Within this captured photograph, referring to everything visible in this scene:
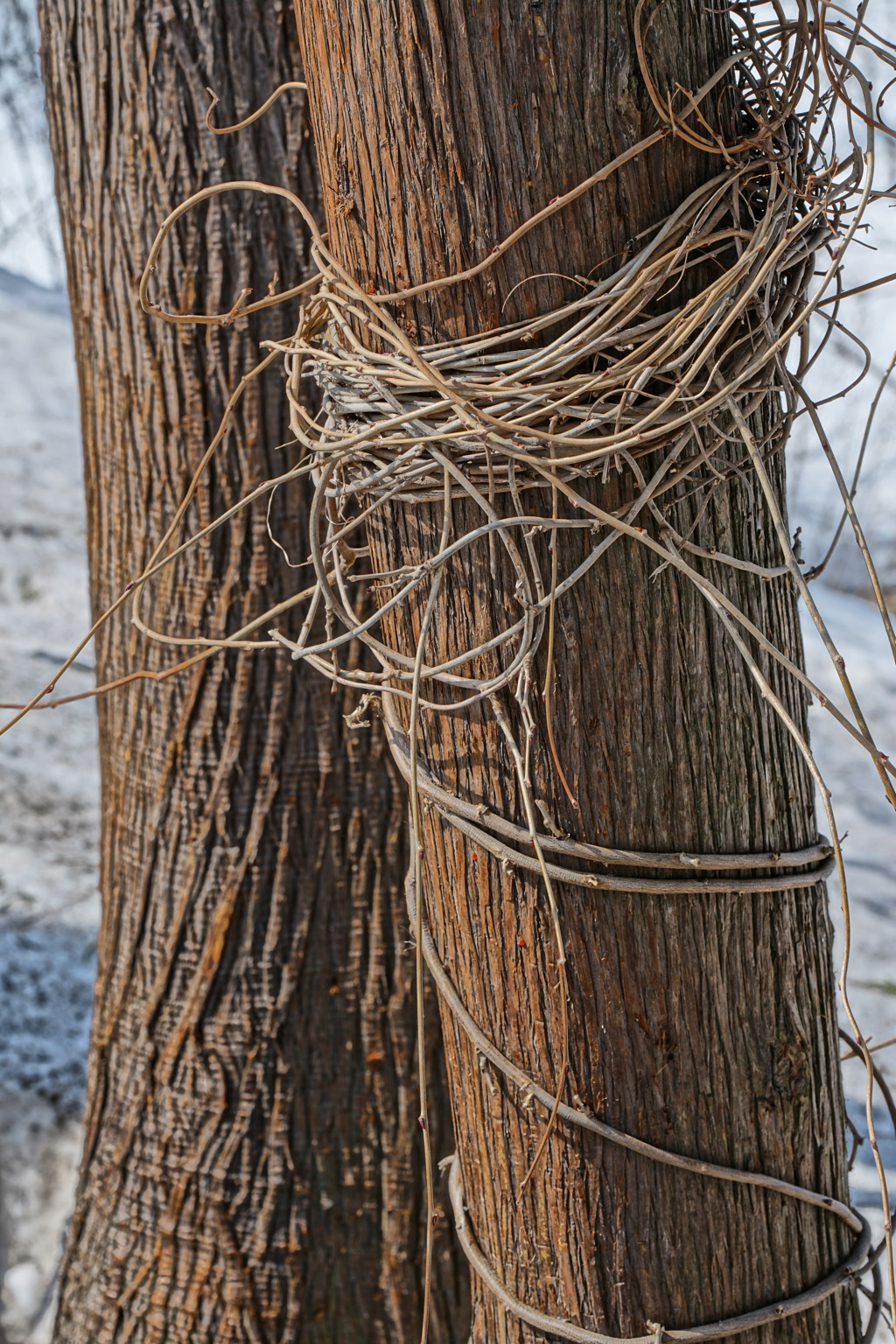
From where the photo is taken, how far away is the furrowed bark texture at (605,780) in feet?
2.68

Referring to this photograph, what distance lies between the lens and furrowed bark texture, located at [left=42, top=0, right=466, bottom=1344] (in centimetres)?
168

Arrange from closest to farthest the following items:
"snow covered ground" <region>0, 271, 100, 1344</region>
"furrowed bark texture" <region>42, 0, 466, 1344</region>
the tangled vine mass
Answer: the tangled vine mass → "furrowed bark texture" <region>42, 0, 466, 1344</region> → "snow covered ground" <region>0, 271, 100, 1344</region>

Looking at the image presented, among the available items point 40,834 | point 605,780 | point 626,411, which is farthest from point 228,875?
point 40,834

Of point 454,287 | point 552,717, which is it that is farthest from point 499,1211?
point 454,287

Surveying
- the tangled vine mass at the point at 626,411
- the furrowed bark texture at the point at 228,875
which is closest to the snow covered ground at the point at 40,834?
the furrowed bark texture at the point at 228,875

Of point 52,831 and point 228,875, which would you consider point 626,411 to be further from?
point 52,831

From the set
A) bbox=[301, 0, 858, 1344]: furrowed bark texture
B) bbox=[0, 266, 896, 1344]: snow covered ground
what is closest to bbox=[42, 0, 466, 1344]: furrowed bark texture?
bbox=[301, 0, 858, 1344]: furrowed bark texture

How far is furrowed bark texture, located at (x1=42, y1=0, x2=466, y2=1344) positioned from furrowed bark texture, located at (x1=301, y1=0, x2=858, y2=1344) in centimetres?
75

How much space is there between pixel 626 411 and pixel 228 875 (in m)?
1.21

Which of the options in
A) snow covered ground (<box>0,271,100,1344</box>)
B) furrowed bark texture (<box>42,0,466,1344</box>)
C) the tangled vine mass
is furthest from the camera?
snow covered ground (<box>0,271,100,1344</box>)

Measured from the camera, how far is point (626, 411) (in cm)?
79

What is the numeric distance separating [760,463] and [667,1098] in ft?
1.84

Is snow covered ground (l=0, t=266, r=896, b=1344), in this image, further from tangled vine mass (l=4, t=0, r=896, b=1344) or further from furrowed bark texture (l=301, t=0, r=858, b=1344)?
tangled vine mass (l=4, t=0, r=896, b=1344)

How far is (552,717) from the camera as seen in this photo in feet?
2.93
